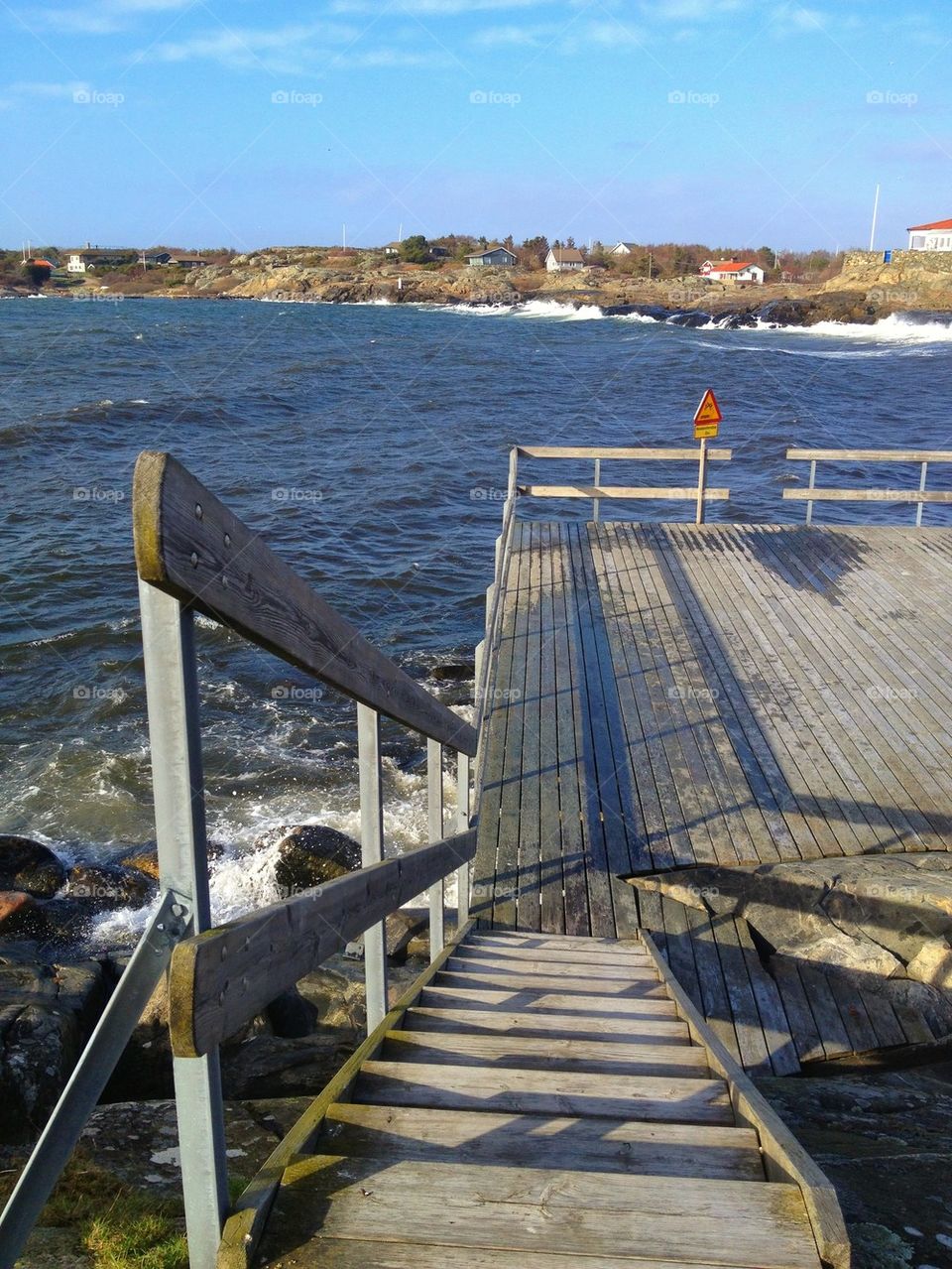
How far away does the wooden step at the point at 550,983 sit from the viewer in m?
4.17

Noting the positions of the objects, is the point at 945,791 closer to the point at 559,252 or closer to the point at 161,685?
the point at 161,685

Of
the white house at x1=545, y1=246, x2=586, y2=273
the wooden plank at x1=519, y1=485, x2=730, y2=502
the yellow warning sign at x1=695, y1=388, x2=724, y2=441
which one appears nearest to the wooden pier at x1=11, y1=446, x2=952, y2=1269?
the wooden plank at x1=519, y1=485, x2=730, y2=502

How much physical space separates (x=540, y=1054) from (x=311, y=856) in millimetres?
6673

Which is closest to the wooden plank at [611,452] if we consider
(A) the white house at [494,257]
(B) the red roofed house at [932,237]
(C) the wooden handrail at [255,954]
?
(C) the wooden handrail at [255,954]

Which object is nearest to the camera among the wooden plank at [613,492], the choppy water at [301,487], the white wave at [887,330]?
the choppy water at [301,487]

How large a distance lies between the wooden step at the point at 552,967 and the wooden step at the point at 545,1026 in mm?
806

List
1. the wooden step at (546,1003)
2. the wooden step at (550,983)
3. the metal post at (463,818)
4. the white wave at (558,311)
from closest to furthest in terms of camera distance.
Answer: the wooden step at (546,1003)
the wooden step at (550,983)
the metal post at (463,818)
the white wave at (558,311)

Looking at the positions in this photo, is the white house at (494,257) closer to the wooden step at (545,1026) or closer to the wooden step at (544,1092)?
the wooden step at (545,1026)

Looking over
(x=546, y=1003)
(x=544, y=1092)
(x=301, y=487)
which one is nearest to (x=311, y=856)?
(x=546, y=1003)

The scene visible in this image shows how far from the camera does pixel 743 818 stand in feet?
21.1

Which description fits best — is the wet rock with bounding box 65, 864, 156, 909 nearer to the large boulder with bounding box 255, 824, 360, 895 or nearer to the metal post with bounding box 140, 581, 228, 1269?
the large boulder with bounding box 255, 824, 360, 895

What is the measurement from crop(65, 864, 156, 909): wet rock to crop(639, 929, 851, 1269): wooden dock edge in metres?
7.11

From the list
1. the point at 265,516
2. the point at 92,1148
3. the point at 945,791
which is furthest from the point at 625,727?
the point at 265,516

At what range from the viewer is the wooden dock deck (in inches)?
214
